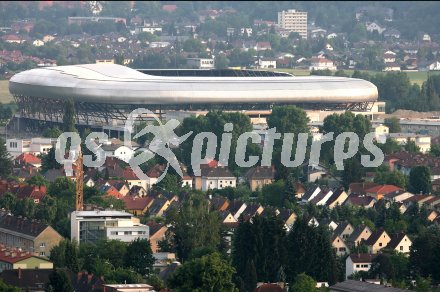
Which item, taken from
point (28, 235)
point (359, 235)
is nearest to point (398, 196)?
point (359, 235)

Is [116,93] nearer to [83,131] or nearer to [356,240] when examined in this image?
[83,131]

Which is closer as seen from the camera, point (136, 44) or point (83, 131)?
point (83, 131)

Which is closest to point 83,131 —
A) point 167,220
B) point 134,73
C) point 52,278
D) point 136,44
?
point 134,73

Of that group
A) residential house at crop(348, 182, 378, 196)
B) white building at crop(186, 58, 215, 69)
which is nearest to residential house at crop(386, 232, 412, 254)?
residential house at crop(348, 182, 378, 196)

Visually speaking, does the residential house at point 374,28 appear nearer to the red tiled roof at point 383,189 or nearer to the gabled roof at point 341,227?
the red tiled roof at point 383,189

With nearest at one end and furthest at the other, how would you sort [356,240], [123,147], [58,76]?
[356,240], [123,147], [58,76]

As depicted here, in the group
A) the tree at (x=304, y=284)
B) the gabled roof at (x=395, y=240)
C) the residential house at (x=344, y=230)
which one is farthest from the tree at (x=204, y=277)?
the residential house at (x=344, y=230)

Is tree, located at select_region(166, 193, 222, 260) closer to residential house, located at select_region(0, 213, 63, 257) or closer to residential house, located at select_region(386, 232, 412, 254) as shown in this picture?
residential house, located at select_region(0, 213, 63, 257)
